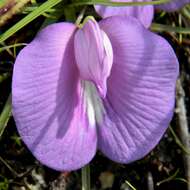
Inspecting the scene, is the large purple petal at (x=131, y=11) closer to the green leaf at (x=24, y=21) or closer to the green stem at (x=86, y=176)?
the green leaf at (x=24, y=21)

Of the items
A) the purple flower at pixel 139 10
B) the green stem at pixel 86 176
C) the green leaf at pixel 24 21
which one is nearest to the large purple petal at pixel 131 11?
the purple flower at pixel 139 10

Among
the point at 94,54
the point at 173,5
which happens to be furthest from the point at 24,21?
the point at 173,5

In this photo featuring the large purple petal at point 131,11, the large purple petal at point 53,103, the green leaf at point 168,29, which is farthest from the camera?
the green leaf at point 168,29

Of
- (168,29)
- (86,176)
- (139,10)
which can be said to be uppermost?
(139,10)

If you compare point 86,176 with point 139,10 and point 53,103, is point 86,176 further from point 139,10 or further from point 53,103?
point 139,10

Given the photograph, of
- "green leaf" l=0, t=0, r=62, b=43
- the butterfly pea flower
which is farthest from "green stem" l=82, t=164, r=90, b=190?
"green leaf" l=0, t=0, r=62, b=43
